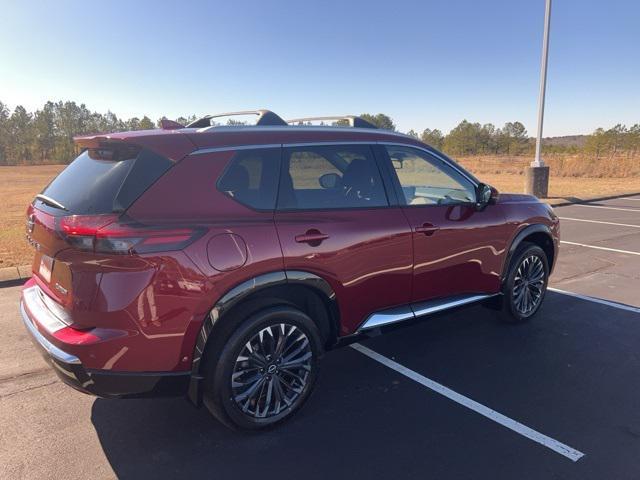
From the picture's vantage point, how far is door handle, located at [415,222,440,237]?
11.6 ft

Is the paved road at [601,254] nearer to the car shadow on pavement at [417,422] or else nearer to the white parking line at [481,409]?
the car shadow on pavement at [417,422]

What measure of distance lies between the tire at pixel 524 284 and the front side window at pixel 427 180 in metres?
0.92

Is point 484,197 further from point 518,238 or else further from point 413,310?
point 413,310

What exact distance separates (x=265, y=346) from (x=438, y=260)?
161cm

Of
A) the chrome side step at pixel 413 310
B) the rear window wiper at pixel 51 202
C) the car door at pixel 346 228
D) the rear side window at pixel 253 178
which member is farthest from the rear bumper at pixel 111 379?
the chrome side step at pixel 413 310

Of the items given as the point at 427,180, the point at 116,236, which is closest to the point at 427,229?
the point at 427,180

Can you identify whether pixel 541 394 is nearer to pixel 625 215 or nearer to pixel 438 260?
pixel 438 260

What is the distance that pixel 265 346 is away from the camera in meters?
2.86

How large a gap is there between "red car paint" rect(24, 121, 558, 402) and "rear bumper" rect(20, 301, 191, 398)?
0.07 ft

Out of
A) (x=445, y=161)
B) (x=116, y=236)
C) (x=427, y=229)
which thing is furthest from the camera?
Answer: (x=445, y=161)

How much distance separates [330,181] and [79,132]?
79.6 metres

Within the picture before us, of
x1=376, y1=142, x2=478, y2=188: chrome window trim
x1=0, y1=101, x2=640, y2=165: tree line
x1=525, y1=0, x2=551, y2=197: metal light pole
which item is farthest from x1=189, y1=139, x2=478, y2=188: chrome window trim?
x1=0, y1=101, x2=640, y2=165: tree line

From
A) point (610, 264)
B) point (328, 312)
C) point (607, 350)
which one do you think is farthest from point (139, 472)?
point (610, 264)

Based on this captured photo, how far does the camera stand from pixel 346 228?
123 inches
